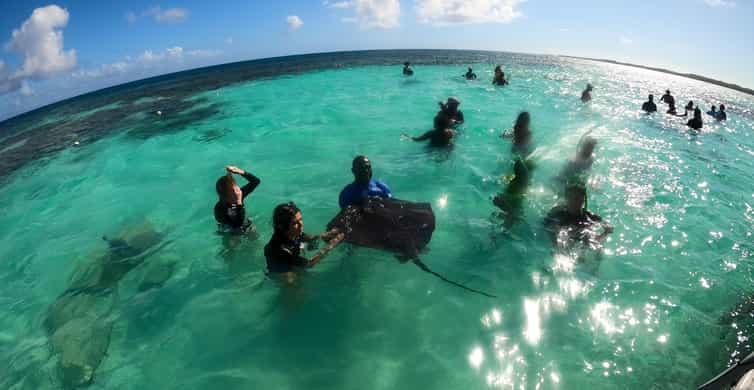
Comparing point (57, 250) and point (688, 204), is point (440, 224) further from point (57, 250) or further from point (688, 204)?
point (57, 250)

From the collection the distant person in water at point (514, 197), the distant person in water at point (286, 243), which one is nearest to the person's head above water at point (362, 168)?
the distant person in water at point (286, 243)

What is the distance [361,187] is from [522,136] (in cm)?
625

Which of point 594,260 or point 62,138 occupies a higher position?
point 62,138

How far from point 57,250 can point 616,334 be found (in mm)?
10963

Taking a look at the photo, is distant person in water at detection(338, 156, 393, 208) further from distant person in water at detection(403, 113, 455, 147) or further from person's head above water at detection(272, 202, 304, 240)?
distant person in water at detection(403, 113, 455, 147)

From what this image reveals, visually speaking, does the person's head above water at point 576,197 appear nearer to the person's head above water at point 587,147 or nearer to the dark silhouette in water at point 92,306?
the person's head above water at point 587,147

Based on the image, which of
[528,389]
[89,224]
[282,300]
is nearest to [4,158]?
[89,224]

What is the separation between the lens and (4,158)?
789 inches

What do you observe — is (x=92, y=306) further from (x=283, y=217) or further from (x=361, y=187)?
(x=361, y=187)

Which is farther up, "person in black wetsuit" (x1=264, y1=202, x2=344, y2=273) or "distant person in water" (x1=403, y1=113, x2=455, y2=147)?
"distant person in water" (x1=403, y1=113, x2=455, y2=147)

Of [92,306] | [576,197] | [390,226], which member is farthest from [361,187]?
[92,306]

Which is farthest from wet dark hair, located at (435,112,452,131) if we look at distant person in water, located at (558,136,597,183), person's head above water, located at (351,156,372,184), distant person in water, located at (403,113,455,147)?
person's head above water, located at (351,156,372,184)

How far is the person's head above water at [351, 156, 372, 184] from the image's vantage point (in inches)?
210

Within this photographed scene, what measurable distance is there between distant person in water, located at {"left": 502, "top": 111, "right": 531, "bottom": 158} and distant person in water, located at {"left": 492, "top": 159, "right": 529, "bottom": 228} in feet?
10.9
